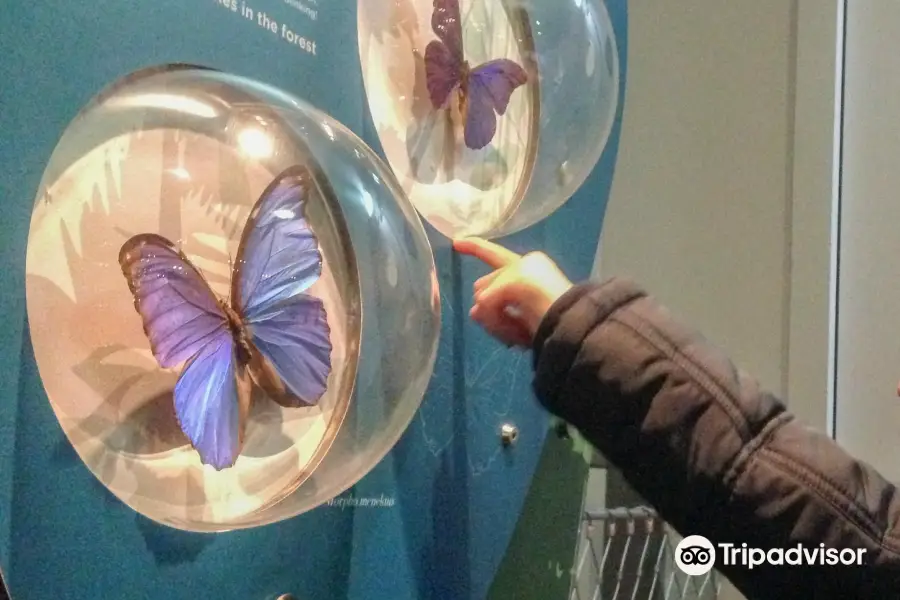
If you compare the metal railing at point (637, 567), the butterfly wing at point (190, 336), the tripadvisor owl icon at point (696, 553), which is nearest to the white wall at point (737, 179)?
the metal railing at point (637, 567)

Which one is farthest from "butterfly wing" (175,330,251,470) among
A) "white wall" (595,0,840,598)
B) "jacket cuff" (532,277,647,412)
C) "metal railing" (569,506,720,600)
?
"white wall" (595,0,840,598)

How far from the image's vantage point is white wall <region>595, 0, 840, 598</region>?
1035 millimetres

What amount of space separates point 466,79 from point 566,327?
0.59 feet

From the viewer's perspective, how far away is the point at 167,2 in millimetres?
351

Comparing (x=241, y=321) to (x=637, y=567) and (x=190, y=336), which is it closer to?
(x=190, y=336)

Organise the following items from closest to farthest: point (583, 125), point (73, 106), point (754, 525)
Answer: point (73, 106)
point (754, 525)
point (583, 125)

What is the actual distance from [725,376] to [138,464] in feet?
0.89

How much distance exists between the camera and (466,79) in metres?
0.52

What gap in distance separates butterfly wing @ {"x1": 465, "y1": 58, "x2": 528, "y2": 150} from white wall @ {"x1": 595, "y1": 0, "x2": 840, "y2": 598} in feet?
2.07

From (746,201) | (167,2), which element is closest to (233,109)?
(167,2)

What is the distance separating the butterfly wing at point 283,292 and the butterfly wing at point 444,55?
0.57ft

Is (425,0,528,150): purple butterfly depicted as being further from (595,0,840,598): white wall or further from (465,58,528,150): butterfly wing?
(595,0,840,598): white wall

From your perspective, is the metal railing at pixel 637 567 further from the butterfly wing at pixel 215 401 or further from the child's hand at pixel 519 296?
the butterfly wing at pixel 215 401

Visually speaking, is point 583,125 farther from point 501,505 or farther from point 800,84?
point 800,84
